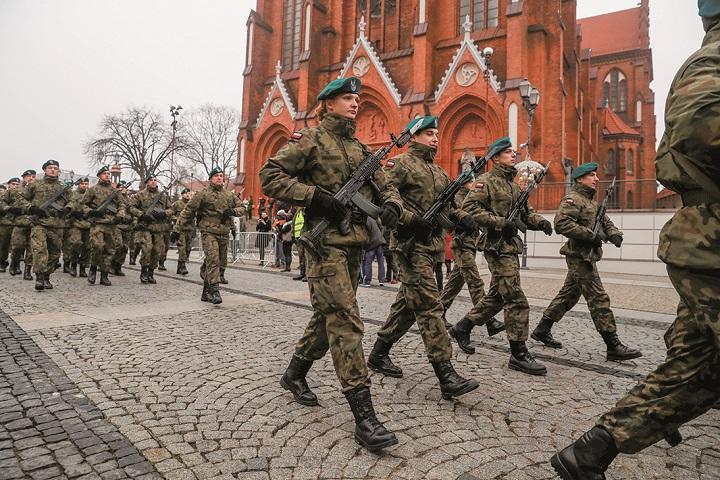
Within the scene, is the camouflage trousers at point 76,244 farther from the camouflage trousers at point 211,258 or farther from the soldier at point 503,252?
the soldier at point 503,252

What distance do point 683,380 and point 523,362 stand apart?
7.75 ft

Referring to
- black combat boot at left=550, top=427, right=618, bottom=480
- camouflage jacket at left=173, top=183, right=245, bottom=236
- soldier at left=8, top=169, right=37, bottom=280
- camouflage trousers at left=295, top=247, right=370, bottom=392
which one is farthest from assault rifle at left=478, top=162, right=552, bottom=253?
soldier at left=8, top=169, right=37, bottom=280

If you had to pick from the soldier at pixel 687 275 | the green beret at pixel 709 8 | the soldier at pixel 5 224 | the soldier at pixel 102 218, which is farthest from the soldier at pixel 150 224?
the green beret at pixel 709 8

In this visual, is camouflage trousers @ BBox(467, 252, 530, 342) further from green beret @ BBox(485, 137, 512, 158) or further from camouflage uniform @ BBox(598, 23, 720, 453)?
camouflage uniform @ BBox(598, 23, 720, 453)

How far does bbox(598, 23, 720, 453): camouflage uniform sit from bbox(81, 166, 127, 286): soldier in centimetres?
1034

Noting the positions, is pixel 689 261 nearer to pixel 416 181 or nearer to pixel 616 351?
pixel 416 181

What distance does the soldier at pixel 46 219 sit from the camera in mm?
9109

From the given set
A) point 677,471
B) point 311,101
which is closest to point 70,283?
point 677,471

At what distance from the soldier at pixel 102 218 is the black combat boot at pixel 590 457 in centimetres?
1007

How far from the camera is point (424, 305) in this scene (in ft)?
12.1

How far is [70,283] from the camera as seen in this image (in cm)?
1021

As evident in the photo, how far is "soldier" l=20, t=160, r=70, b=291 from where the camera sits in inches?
359

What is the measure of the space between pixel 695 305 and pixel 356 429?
1.81 metres

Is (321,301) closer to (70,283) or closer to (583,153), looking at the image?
(70,283)
